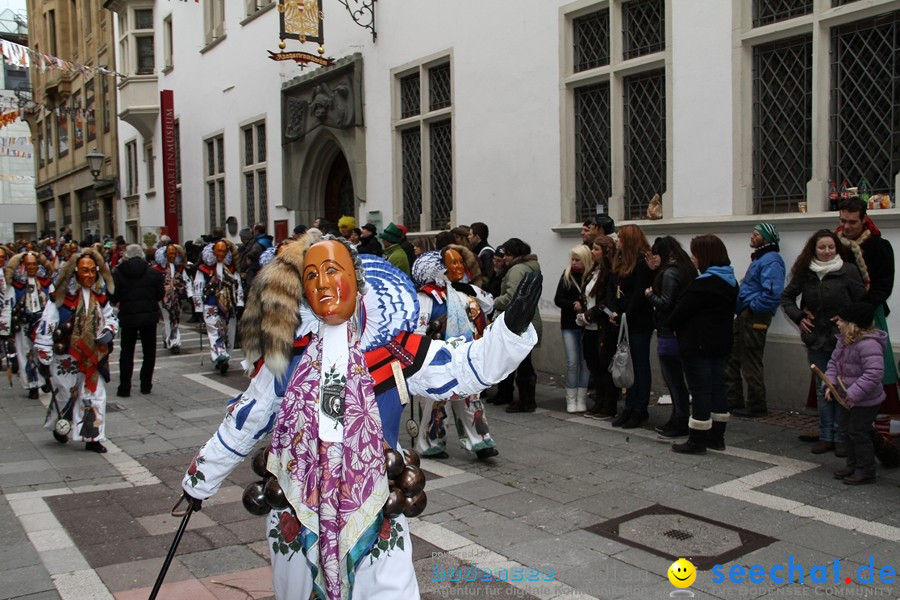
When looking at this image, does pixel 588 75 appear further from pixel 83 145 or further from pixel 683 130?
pixel 83 145

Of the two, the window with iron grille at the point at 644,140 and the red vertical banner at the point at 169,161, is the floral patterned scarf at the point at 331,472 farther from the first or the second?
the red vertical banner at the point at 169,161

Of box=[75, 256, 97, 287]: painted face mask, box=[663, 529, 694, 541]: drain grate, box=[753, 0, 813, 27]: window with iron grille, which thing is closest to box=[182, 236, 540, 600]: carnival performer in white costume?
box=[663, 529, 694, 541]: drain grate

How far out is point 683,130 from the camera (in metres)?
9.11

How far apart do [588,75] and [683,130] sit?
1.67 m

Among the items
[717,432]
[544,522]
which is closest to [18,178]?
[717,432]

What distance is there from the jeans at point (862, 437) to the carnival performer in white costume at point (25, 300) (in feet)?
31.2

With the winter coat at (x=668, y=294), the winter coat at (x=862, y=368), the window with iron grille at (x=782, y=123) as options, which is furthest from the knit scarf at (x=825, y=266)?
the window with iron grille at (x=782, y=123)

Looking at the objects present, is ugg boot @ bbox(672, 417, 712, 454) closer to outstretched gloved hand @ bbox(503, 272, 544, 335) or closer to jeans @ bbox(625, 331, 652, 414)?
jeans @ bbox(625, 331, 652, 414)

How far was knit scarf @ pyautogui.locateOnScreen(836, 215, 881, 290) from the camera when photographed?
21.4 feet

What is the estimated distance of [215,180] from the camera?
71.7 feet

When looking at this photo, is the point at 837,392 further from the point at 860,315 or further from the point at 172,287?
the point at 172,287

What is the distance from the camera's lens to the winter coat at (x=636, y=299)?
775cm

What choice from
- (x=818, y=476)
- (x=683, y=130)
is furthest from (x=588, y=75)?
(x=818, y=476)

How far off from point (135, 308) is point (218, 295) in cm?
177
